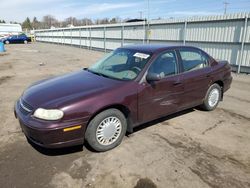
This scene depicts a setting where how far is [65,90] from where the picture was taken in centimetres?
365

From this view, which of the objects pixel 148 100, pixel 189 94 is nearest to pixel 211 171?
A: pixel 148 100

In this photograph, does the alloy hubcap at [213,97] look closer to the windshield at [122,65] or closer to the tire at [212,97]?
the tire at [212,97]

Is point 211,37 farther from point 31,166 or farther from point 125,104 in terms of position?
point 31,166

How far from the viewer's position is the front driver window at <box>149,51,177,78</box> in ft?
13.4

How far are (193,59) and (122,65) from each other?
1604mm

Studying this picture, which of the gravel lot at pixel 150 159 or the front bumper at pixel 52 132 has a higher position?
the front bumper at pixel 52 132

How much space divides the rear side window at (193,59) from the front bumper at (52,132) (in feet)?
8.08

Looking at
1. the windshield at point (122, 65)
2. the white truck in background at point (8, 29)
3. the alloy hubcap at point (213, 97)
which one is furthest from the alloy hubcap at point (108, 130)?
the white truck in background at point (8, 29)

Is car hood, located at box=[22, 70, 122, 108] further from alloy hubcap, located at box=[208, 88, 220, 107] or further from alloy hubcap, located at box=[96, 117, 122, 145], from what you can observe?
alloy hubcap, located at box=[208, 88, 220, 107]

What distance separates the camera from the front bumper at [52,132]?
3107mm

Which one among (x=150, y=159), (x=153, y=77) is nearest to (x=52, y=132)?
(x=150, y=159)

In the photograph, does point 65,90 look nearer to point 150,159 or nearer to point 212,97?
point 150,159

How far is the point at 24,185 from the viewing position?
2889mm

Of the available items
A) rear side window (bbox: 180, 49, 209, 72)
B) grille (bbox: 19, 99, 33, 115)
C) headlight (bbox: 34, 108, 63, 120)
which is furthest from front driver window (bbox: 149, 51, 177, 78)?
grille (bbox: 19, 99, 33, 115)
